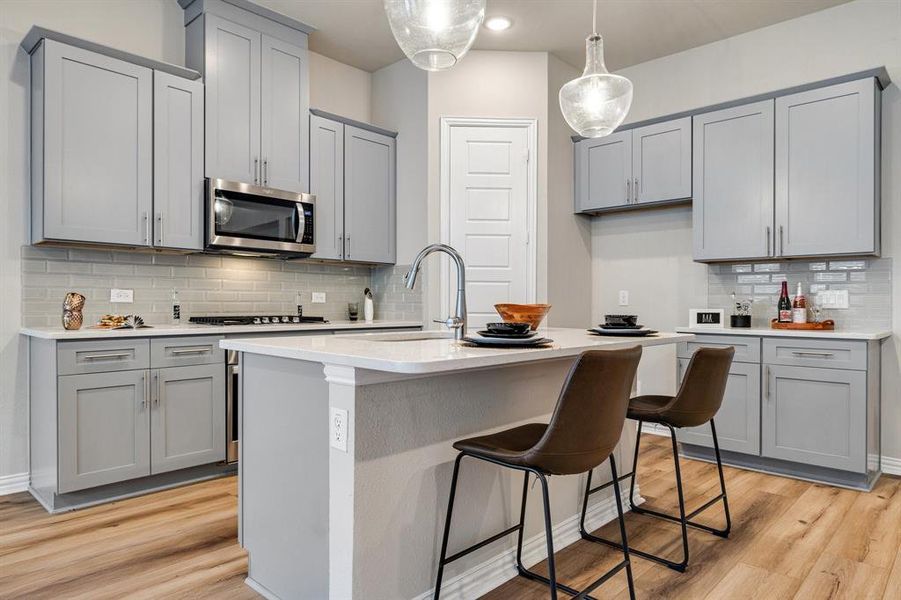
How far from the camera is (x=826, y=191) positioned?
3576 millimetres

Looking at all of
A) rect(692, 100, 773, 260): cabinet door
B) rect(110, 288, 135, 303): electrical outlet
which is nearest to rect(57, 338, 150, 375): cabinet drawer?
rect(110, 288, 135, 303): electrical outlet

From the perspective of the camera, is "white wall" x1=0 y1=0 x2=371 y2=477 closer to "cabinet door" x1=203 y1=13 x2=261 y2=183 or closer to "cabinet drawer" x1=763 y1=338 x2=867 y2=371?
"cabinet door" x1=203 y1=13 x2=261 y2=183

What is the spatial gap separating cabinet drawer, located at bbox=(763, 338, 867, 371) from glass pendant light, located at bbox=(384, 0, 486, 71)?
2.79 m

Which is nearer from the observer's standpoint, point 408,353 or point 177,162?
point 408,353

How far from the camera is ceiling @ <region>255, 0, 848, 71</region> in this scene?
3840mm

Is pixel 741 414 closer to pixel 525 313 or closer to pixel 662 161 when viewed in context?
pixel 662 161

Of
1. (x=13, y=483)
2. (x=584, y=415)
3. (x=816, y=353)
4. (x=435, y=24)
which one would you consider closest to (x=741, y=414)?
(x=816, y=353)

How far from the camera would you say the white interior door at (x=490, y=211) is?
14.8 feet

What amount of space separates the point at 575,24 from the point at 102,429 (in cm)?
393

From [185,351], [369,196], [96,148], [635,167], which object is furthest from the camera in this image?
[369,196]

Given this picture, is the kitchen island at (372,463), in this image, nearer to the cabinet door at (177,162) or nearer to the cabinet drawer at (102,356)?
the cabinet drawer at (102,356)

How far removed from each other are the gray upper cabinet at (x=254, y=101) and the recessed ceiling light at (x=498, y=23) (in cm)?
133

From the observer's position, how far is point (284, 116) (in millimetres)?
4000

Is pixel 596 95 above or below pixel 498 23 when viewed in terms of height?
below
